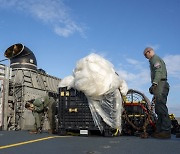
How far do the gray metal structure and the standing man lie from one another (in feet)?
20.9

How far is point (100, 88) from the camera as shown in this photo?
537 cm

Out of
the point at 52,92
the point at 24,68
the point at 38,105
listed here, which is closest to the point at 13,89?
the point at 24,68

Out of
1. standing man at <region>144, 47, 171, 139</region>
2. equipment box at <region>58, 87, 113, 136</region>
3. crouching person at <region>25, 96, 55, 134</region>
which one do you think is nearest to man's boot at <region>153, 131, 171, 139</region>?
standing man at <region>144, 47, 171, 139</region>

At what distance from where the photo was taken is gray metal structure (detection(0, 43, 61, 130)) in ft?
33.1

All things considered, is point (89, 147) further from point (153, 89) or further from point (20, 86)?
point (20, 86)

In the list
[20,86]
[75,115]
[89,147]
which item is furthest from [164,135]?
[20,86]

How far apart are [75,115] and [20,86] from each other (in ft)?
21.4

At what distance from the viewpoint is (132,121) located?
21.1 ft

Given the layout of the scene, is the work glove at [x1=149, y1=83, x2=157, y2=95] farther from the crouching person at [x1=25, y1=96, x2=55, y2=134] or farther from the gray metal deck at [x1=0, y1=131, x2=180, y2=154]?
the crouching person at [x1=25, y1=96, x2=55, y2=134]

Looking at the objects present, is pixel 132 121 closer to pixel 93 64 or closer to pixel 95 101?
pixel 95 101

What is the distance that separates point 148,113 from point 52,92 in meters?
8.35

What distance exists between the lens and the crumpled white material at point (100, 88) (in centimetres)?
537

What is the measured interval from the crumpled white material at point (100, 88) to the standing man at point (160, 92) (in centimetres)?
78

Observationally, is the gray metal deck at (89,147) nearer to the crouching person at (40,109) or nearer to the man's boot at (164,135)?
the man's boot at (164,135)
